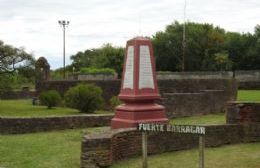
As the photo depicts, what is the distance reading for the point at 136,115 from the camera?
12.4 meters

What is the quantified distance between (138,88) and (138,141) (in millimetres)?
2076

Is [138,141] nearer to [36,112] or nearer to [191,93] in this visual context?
[191,93]

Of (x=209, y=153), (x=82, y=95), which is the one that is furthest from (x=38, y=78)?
(x=209, y=153)

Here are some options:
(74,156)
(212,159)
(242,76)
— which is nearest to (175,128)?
(212,159)

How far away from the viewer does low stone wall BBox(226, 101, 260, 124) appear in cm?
1248

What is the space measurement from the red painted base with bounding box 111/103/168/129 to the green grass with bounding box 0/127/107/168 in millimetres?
1166

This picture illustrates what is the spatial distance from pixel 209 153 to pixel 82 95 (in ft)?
46.9

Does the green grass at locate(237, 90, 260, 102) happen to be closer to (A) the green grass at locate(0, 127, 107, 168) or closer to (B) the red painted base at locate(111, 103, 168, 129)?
(A) the green grass at locate(0, 127, 107, 168)

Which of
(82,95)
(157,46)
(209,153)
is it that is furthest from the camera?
(157,46)

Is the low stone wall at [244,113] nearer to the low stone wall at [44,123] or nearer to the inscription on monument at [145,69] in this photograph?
the inscription on monument at [145,69]

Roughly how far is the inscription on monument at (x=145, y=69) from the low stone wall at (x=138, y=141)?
167 centimetres

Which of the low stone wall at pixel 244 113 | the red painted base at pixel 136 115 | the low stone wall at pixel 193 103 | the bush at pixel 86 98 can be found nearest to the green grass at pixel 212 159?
the low stone wall at pixel 244 113

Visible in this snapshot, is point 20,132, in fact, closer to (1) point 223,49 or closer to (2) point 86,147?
(2) point 86,147

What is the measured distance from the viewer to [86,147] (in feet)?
30.7
